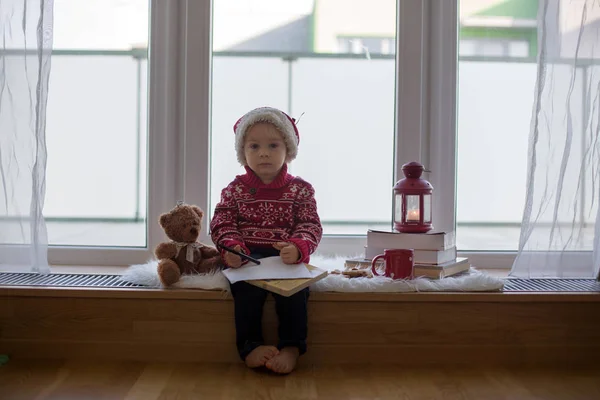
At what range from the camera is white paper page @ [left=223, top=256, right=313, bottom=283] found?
5.33 ft

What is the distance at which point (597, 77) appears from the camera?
184 cm

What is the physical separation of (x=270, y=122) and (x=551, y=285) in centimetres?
86

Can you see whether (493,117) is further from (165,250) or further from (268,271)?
(165,250)

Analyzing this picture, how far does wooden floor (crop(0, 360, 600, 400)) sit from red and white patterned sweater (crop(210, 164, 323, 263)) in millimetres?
336

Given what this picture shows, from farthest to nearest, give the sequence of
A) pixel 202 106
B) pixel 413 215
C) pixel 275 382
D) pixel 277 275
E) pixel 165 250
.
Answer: pixel 202 106
pixel 413 215
pixel 165 250
pixel 277 275
pixel 275 382

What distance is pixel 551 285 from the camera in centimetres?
180

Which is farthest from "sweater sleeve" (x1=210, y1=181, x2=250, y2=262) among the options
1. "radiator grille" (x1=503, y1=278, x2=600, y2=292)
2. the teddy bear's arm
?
"radiator grille" (x1=503, y1=278, x2=600, y2=292)

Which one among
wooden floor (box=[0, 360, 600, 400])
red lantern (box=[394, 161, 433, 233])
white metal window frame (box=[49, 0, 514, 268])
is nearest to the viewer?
wooden floor (box=[0, 360, 600, 400])

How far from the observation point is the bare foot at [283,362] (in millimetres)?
1541

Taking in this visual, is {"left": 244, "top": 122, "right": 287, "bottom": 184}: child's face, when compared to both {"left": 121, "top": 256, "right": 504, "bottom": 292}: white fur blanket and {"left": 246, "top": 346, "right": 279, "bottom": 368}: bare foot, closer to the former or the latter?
{"left": 121, "top": 256, "right": 504, "bottom": 292}: white fur blanket

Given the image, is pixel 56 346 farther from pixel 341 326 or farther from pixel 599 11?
pixel 599 11

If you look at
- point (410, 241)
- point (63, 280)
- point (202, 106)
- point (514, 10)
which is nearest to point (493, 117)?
point (514, 10)

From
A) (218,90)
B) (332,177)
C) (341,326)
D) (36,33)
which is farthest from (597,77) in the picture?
(36,33)

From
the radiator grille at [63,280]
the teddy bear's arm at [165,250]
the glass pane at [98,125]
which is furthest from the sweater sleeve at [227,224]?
the glass pane at [98,125]
